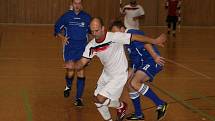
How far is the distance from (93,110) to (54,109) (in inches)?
24.0

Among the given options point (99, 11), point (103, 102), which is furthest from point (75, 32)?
point (99, 11)

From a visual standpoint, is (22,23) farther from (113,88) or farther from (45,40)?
(113,88)

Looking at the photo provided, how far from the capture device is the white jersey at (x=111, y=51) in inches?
228

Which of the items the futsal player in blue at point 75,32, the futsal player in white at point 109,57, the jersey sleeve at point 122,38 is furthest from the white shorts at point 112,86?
the futsal player in blue at point 75,32

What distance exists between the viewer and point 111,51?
Answer: 5.87 m

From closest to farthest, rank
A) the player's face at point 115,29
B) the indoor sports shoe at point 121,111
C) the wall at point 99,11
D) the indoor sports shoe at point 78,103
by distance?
1. the player's face at point 115,29
2. the indoor sports shoe at point 121,111
3. the indoor sports shoe at point 78,103
4. the wall at point 99,11

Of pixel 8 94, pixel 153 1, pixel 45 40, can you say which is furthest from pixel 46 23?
pixel 8 94

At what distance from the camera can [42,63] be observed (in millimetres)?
12414

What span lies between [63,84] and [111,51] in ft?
12.2

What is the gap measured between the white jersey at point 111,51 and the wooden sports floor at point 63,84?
1.04 m

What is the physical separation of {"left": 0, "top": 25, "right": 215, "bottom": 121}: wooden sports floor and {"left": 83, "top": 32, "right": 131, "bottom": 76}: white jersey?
1.04m

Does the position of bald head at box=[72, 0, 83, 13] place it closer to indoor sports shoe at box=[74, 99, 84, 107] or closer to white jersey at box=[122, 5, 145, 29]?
indoor sports shoe at box=[74, 99, 84, 107]

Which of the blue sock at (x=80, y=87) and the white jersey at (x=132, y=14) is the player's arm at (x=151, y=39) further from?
the white jersey at (x=132, y=14)

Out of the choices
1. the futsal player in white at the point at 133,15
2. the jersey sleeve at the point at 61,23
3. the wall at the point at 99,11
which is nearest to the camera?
the jersey sleeve at the point at 61,23
